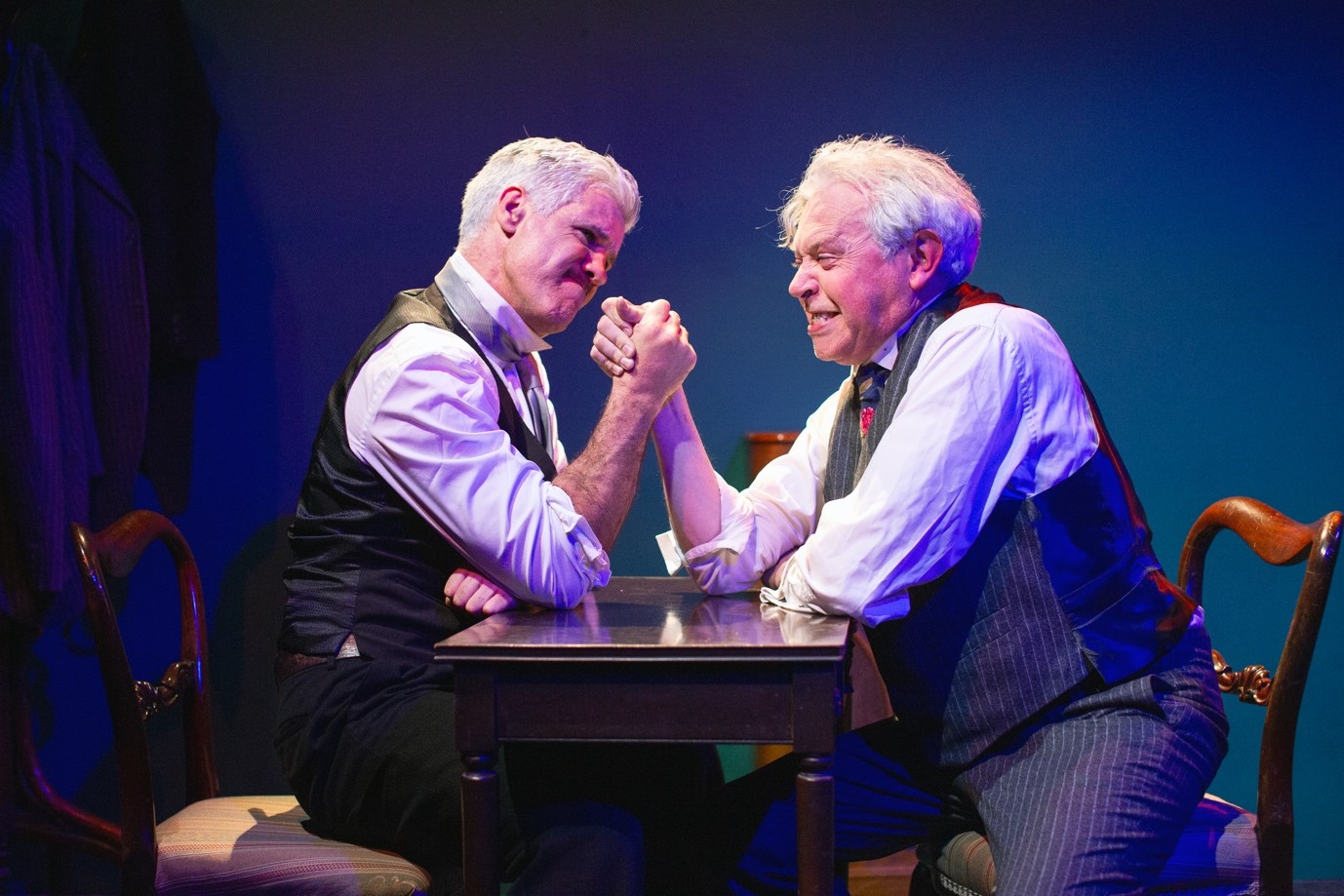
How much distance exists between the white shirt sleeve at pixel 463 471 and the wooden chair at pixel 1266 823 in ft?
2.57

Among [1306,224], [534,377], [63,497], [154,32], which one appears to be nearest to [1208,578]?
[1306,224]

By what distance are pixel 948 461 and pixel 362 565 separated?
3.24 ft

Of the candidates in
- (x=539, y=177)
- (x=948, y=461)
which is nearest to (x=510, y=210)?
(x=539, y=177)

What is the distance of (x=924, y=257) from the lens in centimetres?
225

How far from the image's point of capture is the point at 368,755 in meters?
1.89

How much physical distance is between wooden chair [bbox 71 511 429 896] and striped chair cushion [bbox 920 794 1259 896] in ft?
2.88

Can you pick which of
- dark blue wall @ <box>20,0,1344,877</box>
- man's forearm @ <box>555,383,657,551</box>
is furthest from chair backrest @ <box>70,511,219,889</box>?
dark blue wall @ <box>20,0,1344,877</box>

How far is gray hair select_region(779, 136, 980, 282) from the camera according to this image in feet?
7.31

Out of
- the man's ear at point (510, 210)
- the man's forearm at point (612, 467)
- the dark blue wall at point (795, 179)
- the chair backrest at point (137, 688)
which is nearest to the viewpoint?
the chair backrest at point (137, 688)

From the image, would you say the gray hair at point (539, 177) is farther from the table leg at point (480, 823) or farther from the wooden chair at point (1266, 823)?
the wooden chair at point (1266, 823)

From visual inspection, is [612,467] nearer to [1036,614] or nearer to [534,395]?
[534,395]

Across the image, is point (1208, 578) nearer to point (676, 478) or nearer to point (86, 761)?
point (676, 478)

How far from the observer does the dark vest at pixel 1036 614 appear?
1.93 m

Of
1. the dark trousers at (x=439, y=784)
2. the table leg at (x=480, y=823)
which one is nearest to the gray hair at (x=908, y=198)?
the dark trousers at (x=439, y=784)
